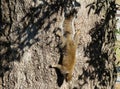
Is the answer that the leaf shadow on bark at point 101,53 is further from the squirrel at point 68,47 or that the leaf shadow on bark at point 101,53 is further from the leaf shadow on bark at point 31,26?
the leaf shadow on bark at point 31,26

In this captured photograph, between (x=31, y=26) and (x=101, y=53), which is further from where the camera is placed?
(x=101, y=53)

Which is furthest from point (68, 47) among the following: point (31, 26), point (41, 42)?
point (31, 26)

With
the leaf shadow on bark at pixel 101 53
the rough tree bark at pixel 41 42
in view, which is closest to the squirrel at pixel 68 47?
the rough tree bark at pixel 41 42

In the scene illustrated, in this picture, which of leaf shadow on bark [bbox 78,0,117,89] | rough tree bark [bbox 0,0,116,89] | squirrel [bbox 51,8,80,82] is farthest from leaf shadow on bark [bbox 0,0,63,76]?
leaf shadow on bark [bbox 78,0,117,89]

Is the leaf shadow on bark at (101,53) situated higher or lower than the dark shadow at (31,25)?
lower

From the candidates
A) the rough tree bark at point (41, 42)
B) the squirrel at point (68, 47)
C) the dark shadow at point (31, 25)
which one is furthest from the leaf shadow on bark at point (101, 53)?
the dark shadow at point (31, 25)

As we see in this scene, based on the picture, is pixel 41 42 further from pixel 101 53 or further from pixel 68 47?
pixel 101 53

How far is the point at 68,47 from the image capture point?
397cm

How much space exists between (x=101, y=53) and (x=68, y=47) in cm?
48

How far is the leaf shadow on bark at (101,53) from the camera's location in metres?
4.20

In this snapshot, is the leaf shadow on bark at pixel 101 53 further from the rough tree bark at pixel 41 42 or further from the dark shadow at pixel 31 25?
the dark shadow at pixel 31 25

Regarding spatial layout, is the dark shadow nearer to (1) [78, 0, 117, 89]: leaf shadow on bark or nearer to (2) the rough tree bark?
(2) the rough tree bark

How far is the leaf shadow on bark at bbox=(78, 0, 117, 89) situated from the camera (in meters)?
4.20

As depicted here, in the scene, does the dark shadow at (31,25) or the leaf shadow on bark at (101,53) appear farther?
the leaf shadow on bark at (101,53)
